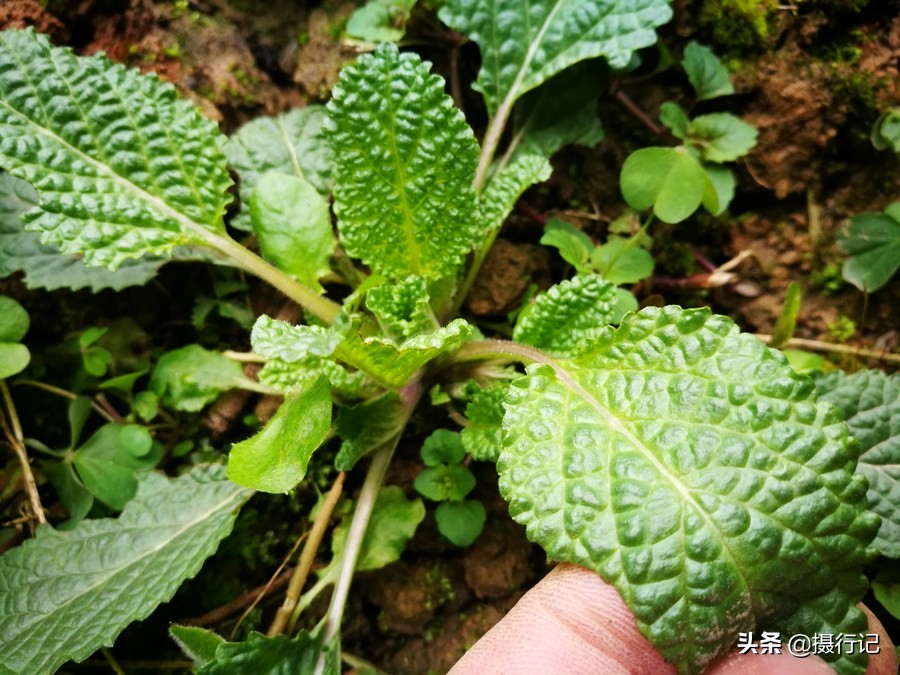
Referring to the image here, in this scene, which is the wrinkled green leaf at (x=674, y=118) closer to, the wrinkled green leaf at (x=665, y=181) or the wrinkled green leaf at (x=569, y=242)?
the wrinkled green leaf at (x=665, y=181)

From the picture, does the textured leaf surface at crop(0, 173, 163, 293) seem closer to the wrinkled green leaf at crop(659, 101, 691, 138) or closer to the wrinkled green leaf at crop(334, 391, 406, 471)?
the wrinkled green leaf at crop(334, 391, 406, 471)

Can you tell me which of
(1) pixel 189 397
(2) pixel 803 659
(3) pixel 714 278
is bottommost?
(2) pixel 803 659

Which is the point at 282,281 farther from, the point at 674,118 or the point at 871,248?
the point at 871,248

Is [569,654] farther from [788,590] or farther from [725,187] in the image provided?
[725,187]

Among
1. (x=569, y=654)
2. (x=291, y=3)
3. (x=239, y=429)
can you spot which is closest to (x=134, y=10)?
(x=291, y=3)

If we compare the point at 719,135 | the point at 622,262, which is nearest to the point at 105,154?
the point at 622,262

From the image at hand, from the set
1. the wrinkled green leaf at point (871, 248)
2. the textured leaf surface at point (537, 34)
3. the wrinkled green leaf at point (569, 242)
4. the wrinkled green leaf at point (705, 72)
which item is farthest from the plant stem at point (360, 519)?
the wrinkled green leaf at point (871, 248)
